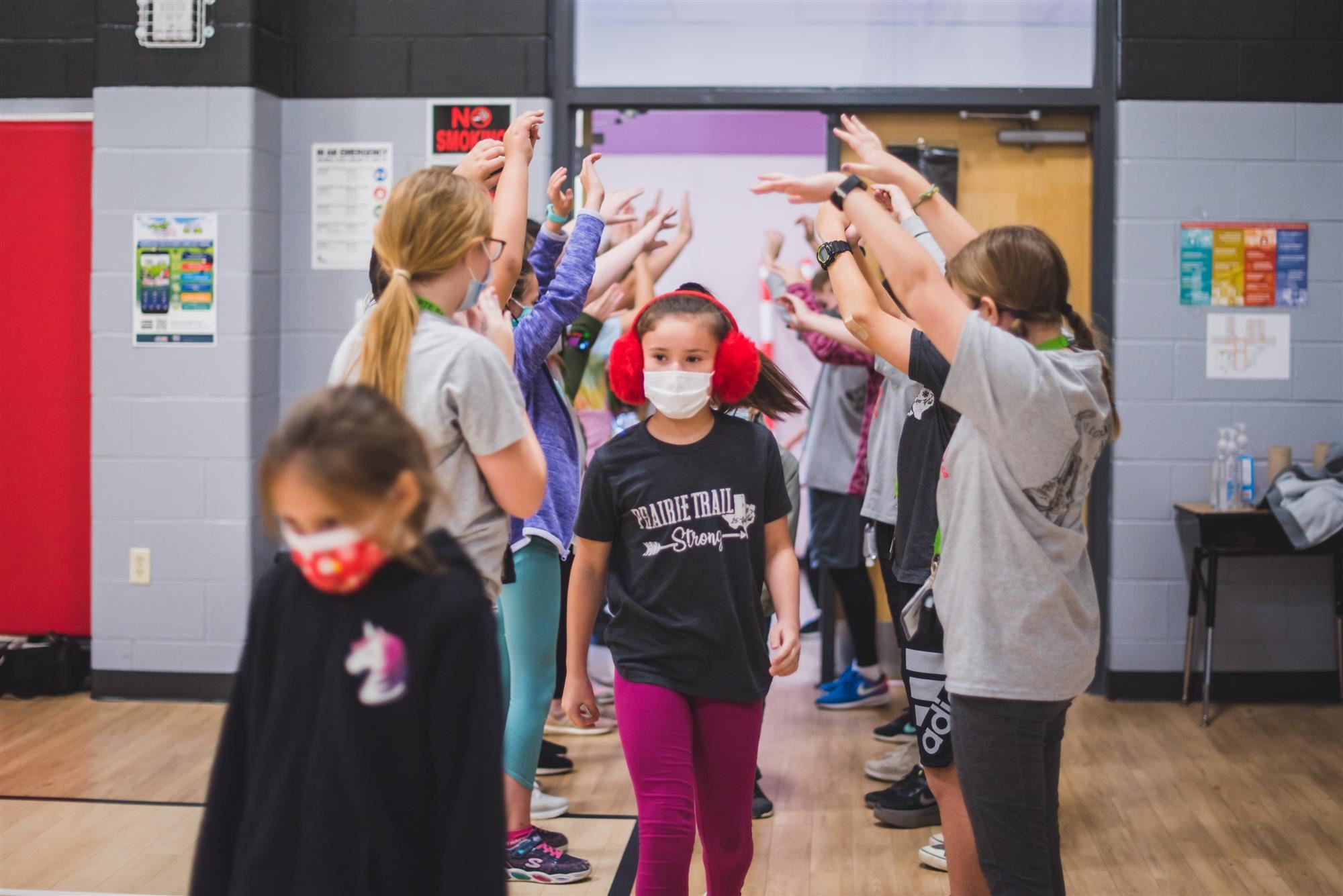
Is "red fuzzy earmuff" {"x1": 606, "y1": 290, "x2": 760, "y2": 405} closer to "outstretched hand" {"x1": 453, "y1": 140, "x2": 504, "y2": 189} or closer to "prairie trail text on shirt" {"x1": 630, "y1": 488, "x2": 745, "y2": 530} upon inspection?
"prairie trail text on shirt" {"x1": 630, "y1": 488, "x2": 745, "y2": 530}

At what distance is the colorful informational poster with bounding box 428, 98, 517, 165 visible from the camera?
4559 mm

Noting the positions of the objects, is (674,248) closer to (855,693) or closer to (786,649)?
(855,693)

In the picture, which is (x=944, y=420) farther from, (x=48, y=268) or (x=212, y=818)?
(x=48, y=268)

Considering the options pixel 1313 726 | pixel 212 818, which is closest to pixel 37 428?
pixel 212 818

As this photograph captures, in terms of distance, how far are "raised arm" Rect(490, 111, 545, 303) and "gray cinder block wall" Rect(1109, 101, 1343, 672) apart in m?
2.86

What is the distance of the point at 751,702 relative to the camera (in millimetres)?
2273

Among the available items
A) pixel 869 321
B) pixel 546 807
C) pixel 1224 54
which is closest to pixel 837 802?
pixel 546 807

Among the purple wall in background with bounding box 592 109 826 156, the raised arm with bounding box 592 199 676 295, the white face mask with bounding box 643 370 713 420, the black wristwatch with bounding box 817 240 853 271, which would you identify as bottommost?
the white face mask with bounding box 643 370 713 420

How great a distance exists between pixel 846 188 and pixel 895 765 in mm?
2111

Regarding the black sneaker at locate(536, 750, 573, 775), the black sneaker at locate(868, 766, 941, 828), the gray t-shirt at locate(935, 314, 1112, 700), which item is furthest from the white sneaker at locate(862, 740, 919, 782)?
the gray t-shirt at locate(935, 314, 1112, 700)

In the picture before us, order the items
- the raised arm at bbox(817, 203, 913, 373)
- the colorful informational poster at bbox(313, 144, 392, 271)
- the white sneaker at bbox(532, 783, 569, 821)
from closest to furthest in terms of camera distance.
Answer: the raised arm at bbox(817, 203, 913, 373) → the white sneaker at bbox(532, 783, 569, 821) → the colorful informational poster at bbox(313, 144, 392, 271)

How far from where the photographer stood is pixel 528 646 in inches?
112

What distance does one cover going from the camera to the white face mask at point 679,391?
230 cm

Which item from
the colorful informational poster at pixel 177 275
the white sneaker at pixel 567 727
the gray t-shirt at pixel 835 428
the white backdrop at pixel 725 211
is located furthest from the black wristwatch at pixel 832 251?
the white backdrop at pixel 725 211
